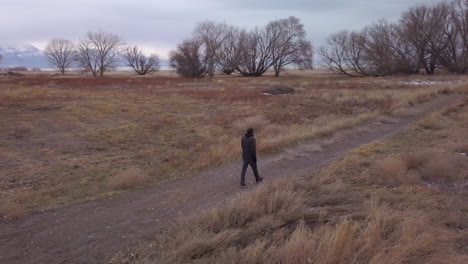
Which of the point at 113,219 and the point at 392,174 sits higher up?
the point at 392,174

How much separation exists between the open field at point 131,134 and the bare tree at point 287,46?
50.4 m

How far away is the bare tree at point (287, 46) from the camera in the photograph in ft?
270

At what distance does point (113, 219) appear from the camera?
760cm

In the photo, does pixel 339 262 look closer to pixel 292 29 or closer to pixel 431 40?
pixel 431 40

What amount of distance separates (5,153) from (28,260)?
9.26 metres

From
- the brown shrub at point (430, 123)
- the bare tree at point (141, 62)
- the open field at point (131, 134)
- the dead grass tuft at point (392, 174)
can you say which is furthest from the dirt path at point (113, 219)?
the bare tree at point (141, 62)

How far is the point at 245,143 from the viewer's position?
9992 millimetres

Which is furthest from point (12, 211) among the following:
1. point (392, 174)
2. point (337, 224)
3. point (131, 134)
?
point (131, 134)

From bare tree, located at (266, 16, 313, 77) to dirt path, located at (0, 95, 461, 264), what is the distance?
7235 cm

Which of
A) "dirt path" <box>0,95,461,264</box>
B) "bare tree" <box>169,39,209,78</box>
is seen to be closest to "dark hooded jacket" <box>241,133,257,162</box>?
"dirt path" <box>0,95,461,264</box>

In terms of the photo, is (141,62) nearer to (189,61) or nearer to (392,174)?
(189,61)

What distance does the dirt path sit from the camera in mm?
6254

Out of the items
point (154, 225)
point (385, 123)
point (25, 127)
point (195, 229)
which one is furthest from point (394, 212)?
point (25, 127)

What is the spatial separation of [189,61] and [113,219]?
67497 mm
